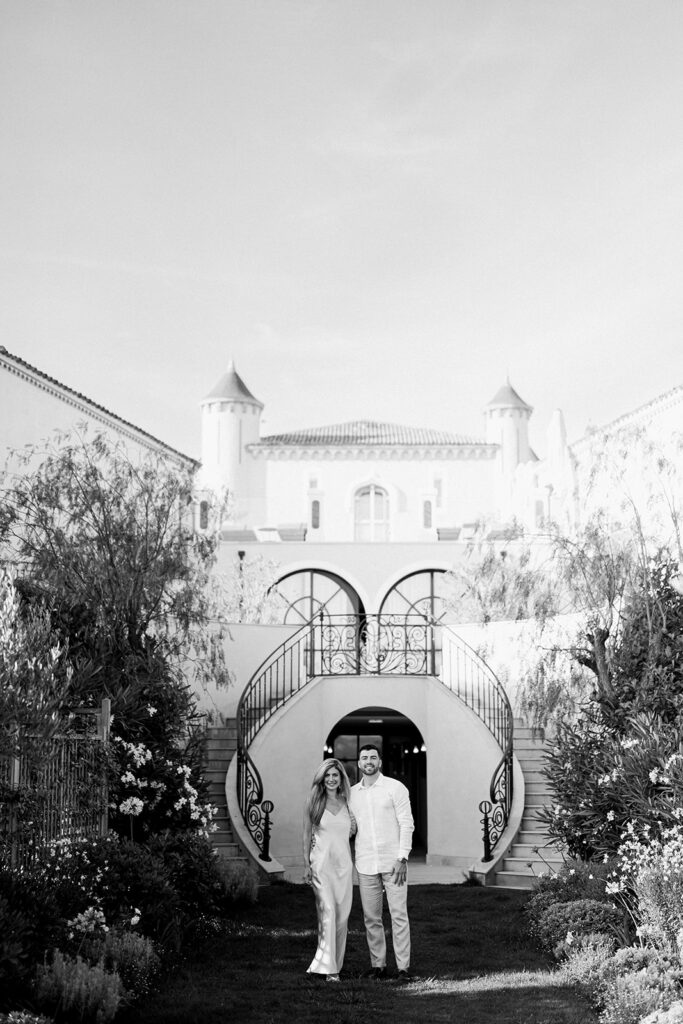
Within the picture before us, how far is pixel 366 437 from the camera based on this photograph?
4256 cm

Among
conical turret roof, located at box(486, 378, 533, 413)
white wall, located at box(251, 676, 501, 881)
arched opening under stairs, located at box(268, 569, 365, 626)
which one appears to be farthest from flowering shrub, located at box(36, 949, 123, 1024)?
conical turret roof, located at box(486, 378, 533, 413)

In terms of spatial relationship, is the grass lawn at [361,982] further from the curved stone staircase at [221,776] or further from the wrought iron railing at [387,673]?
the wrought iron railing at [387,673]

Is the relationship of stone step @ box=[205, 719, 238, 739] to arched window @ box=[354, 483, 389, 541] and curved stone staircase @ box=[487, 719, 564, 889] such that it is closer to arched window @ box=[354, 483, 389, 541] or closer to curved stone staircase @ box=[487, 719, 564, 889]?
curved stone staircase @ box=[487, 719, 564, 889]

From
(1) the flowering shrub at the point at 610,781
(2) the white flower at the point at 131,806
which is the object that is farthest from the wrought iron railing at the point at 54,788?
(1) the flowering shrub at the point at 610,781

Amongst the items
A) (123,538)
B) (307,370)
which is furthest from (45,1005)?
(307,370)

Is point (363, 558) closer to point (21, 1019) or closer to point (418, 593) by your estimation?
point (418, 593)

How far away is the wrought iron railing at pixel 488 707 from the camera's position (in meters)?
15.3

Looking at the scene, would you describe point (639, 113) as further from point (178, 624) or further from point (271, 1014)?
point (271, 1014)

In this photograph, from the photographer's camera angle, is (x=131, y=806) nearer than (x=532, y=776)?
Yes

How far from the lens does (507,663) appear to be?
18.5m

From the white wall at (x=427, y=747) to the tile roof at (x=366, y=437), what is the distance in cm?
2366

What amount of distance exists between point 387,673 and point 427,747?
1497 mm

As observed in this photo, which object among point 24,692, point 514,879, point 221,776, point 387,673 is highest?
point 387,673

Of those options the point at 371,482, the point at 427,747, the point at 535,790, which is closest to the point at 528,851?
the point at 535,790
